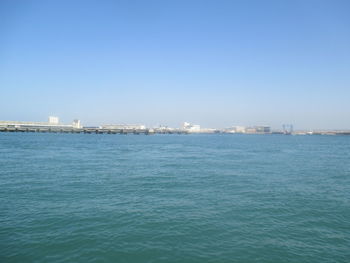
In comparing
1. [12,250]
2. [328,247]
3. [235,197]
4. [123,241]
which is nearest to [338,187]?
[235,197]

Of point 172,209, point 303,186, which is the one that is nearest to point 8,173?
point 172,209

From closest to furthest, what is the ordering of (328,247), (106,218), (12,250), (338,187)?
(12,250), (328,247), (106,218), (338,187)

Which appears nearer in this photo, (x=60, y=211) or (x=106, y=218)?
(x=106, y=218)

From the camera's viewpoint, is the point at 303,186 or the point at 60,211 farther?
the point at 303,186

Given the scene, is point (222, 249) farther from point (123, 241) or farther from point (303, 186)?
point (303, 186)

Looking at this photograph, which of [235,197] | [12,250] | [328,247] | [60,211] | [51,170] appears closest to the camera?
[12,250]

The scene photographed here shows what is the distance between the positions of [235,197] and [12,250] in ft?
41.6

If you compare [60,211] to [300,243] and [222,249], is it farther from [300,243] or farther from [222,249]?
[300,243]

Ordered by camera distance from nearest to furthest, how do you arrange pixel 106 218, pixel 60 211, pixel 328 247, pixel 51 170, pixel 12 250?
pixel 12 250 < pixel 328 247 < pixel 106 218 < pixel 60 211 < pixel 51 170

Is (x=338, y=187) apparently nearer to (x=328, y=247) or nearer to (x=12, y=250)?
(x=328, y=247)

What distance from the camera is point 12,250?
8.88 meters

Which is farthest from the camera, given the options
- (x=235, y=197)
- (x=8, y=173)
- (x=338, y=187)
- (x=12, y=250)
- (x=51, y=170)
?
(x=51, y=170)

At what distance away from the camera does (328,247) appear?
961 centimetres

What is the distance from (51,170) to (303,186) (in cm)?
2452
